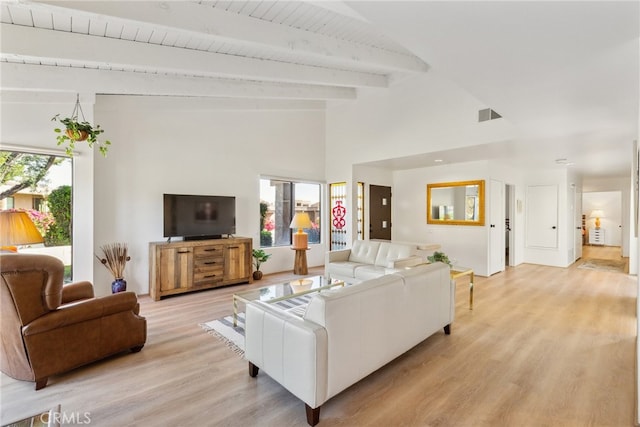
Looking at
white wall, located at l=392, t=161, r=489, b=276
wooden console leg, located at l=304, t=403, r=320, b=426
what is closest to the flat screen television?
wooden console leg, located at l=304, t=403, r=320, b=426

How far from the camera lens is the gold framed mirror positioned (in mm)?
5996

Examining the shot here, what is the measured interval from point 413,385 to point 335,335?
88 centimetres

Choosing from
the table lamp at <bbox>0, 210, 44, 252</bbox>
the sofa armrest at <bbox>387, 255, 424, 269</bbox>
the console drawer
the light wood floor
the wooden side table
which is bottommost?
the light wood floor

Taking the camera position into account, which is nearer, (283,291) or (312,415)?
(312,415)

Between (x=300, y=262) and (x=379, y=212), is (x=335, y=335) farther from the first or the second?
(x=379, y=212)

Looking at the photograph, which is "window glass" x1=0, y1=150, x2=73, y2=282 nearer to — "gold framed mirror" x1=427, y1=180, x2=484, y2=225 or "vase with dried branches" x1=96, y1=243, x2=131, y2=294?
"vase with dried branches" x1=96, y1=243, x2=131, y2=294

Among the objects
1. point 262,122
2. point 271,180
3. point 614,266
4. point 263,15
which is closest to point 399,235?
point 271,180

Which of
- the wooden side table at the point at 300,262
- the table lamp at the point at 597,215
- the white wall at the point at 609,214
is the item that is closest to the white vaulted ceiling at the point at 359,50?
the wooden side table at the point at 300,262

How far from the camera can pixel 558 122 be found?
3449mm

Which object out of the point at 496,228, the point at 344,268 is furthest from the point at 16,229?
the point at 496,228

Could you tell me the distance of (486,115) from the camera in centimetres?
446

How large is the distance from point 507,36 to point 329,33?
6.70 feet

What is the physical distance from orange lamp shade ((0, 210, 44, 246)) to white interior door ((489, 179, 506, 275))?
6.68m

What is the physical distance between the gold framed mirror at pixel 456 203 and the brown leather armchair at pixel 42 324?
6.01 meters
